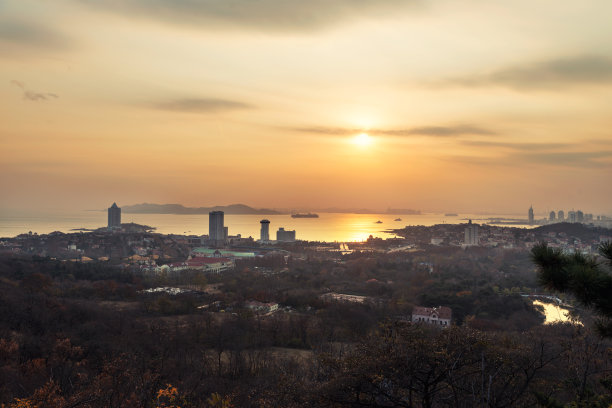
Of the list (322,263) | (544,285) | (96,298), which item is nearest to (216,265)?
(322,263)

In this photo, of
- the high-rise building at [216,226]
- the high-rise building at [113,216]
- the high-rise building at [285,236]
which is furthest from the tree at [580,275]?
the high-rise building at [113,216]

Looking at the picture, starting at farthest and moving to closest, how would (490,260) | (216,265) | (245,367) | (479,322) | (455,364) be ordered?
(490,260) → (216,265) → (479,322) → (245,367) → (455,364)

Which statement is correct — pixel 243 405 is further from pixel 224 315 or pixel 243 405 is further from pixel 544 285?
pixel 224 315

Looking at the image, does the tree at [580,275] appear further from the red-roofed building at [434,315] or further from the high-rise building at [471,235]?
the high-rise building at [471,235]

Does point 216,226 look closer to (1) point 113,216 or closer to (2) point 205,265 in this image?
(1) point 113,216

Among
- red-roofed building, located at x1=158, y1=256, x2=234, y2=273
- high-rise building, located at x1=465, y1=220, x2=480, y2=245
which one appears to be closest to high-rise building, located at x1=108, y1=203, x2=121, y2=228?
red-roofed building, located at x1=158, y1=256, x2=234, y2=273

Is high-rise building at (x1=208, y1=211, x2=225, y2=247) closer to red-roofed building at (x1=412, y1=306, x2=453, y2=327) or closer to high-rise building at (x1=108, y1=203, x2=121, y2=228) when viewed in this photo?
high-rise building at (x1=108, y1=203, x2=121, y2=228)
